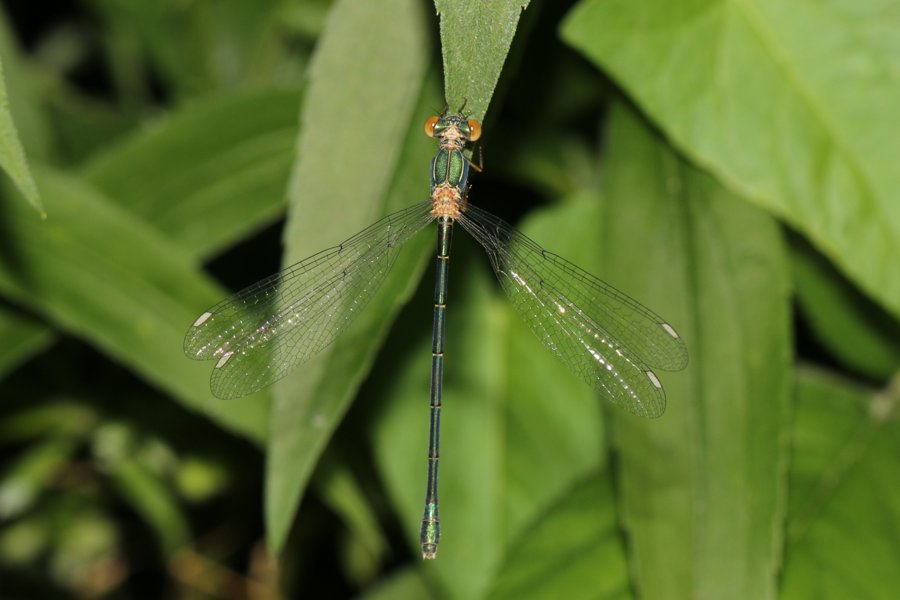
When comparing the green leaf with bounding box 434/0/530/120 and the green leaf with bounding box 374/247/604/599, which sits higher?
the green leaf with bounding box 434/0/530/120

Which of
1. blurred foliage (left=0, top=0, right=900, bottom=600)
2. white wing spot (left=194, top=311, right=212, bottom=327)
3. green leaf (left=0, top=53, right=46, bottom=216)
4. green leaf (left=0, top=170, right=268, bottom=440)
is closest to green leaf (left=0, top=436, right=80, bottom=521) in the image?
blurred foliage (left=0, top=0, right=900, bottom=600)

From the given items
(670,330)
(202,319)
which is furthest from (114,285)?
(670,330)

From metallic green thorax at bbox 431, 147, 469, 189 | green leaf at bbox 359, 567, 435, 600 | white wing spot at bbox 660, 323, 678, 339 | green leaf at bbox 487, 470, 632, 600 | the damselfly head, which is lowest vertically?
green leaf at bbox 359, 567, 435, 600

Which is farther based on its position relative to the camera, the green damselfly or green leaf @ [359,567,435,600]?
green leaf @ [359,567,435,600]

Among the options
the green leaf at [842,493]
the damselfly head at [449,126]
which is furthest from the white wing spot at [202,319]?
the green leaf at [842,493]

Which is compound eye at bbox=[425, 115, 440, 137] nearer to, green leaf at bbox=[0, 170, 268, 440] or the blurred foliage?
the blurred foliage

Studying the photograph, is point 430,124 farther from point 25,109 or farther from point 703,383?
point 25,109

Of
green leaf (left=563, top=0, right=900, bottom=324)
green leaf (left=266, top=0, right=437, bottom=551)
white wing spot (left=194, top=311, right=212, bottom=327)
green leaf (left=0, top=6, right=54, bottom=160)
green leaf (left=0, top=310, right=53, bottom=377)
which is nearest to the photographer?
green leaf (left=266, top=0, right=437, bottom=551)
